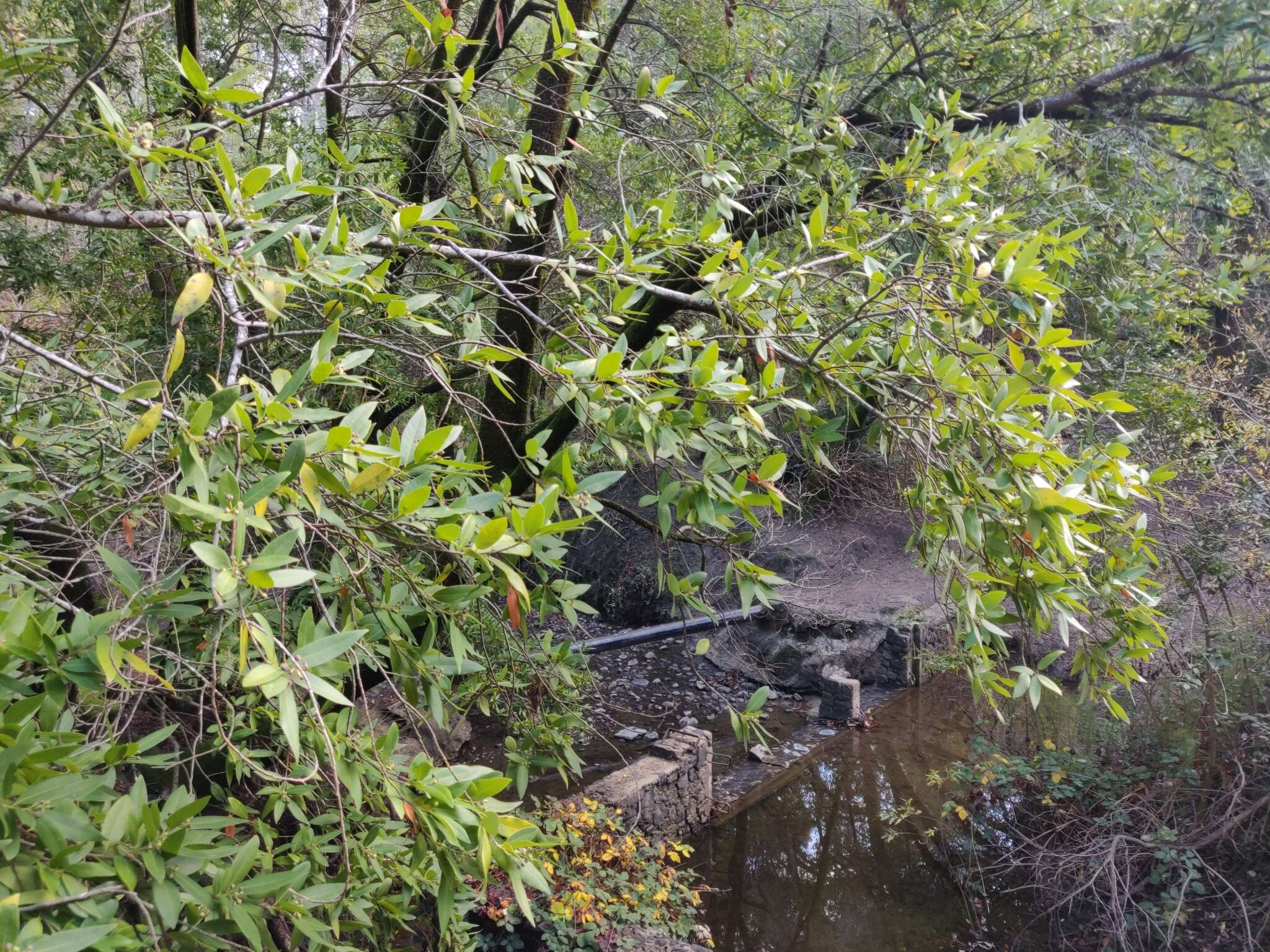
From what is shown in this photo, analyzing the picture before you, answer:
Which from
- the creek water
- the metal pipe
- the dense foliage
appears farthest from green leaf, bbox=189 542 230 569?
the metal pipe

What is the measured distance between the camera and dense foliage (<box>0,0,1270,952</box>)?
1165 mm

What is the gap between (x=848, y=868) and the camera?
243 inches

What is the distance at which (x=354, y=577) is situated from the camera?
153 cm

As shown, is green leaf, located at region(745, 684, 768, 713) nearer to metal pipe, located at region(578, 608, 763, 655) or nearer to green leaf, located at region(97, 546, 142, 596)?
green leaf, located at region(97, 546, 142, 596)

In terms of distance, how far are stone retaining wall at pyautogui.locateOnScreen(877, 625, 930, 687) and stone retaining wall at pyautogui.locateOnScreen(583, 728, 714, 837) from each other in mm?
3846

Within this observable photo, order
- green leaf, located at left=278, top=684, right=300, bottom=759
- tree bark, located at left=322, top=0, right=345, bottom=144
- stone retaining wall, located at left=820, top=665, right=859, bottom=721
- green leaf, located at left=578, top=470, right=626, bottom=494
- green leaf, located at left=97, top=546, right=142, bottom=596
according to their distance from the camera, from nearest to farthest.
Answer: green leaf, located at left=278, top=684, right=300, bottom=759, green leaf, located at left=97, top=546, right=142, bottom=596, green leaf, located at left=578, top=470, right=626, bottom=494, tree bark, located at left=322, top=0, right=345, bottom=144, stone retaining wall, located at left=820, top=665, right=859, bottom=721

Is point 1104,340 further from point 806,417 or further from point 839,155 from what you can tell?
point 806,417

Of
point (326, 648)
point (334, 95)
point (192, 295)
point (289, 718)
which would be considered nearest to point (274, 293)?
point (192, 295)

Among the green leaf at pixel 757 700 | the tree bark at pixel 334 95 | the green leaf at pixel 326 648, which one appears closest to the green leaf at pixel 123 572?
the green leaf at pixel 326 648

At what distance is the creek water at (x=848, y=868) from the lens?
5.33 meters

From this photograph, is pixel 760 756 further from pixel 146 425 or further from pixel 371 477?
pixel 146 425

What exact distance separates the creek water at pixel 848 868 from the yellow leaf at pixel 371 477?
5.19 m

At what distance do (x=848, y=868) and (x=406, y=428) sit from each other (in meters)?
6.21

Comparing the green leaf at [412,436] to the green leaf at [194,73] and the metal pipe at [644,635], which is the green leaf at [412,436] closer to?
the green leaf at [194,73]
